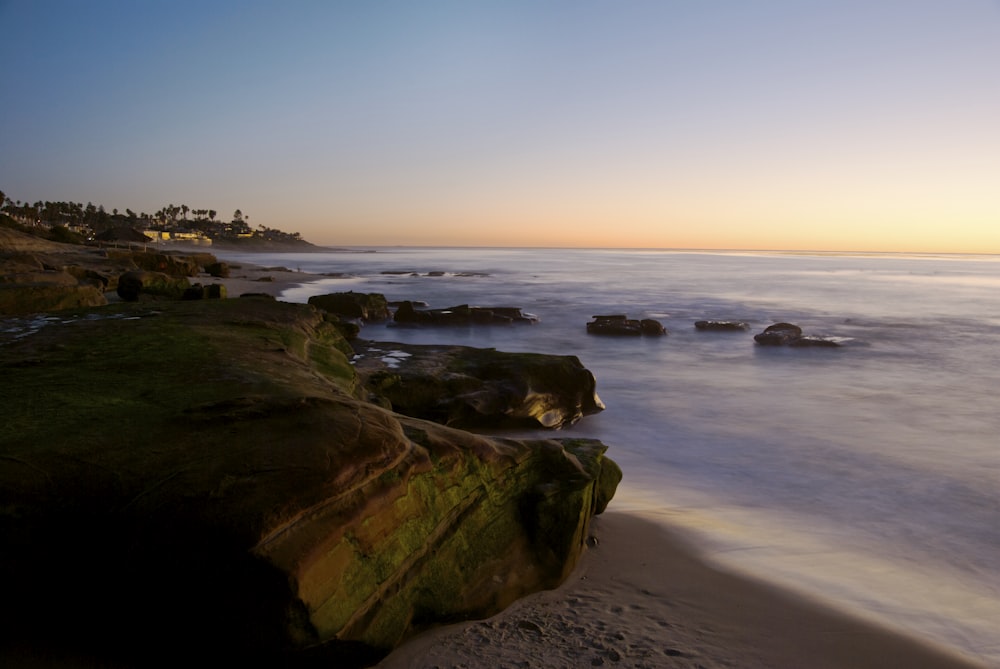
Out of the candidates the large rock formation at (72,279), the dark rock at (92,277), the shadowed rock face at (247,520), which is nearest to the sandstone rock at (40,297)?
the large rock formation at (72,279)

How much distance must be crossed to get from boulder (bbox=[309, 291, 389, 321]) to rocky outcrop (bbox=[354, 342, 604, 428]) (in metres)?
11.4

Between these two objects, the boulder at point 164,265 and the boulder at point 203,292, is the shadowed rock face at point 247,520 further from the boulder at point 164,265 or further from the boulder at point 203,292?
the boulder at point 164,265

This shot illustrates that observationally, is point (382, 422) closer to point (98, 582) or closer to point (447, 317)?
point (98, 582)

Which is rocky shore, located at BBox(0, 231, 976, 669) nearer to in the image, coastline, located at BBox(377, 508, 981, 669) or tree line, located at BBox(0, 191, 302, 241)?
coastline, located at BBox(377, 508, 981, 669)

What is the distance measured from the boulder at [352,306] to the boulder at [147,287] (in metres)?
5.14

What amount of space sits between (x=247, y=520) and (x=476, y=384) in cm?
630

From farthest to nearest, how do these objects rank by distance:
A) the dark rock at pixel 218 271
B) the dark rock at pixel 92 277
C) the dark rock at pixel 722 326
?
the dark rock at pixel 218 271 < the dark rock at pixel 722 326 < the dark rock at pixel 92 277

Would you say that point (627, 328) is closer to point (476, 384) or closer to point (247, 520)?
point (476, 384)

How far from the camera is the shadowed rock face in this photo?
2859mm

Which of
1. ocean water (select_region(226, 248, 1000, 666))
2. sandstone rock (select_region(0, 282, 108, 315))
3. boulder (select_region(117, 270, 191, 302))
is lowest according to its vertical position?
ocean water (select_region(226, 248, 1000, 666))

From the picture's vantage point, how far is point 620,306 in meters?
31.9

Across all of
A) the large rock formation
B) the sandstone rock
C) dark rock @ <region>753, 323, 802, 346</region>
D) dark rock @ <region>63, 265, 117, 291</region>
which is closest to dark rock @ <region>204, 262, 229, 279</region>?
the large rock formation

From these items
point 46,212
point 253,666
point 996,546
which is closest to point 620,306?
point 996,546

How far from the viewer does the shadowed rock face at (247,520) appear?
2.86 metres
